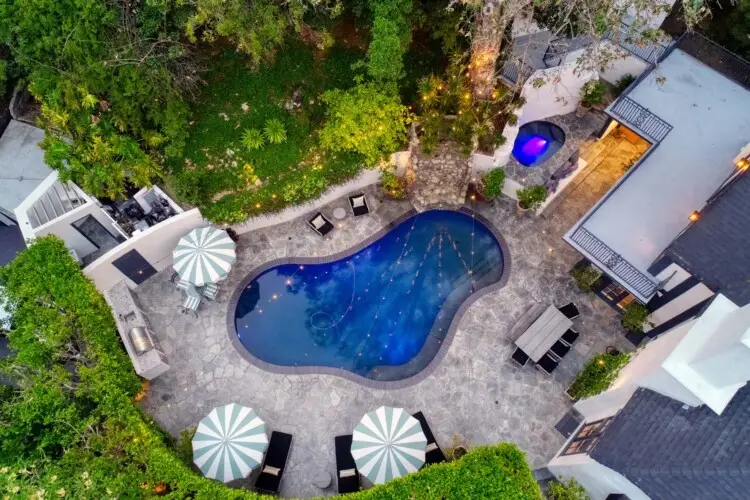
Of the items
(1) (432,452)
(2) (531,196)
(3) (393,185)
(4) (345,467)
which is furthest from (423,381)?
(2) (531,196)

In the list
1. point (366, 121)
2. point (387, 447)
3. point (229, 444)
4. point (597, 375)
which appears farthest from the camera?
point (366, 121)

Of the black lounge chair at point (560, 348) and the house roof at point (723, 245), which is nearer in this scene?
the house roof at point (723, 245)

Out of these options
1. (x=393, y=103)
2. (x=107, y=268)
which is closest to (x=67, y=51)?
(x=107, y=268)

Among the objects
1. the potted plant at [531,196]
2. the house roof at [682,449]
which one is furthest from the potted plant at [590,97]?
the house roof at [682,449]

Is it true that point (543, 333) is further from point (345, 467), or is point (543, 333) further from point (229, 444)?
point (229, 444)

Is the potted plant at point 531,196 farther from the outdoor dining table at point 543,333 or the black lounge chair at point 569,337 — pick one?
the black lounge chair at point 569,337

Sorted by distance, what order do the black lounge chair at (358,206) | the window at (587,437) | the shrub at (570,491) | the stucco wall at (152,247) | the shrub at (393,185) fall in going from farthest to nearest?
the black lounge chair at (358,206) → the shrub at (393,185) → the stucco wall at (152,247) → the window at (587,437) → the shrub at (570,491)
